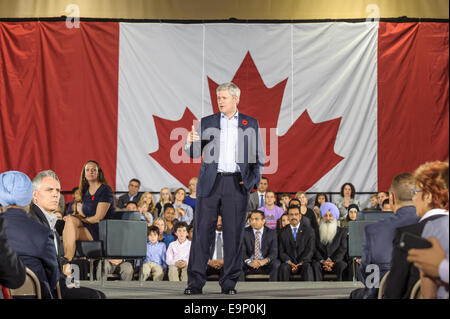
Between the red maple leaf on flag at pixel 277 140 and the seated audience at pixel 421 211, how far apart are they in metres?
6.83

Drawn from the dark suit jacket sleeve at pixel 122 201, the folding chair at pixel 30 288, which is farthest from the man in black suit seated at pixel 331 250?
the folding chair at pixel 30 288

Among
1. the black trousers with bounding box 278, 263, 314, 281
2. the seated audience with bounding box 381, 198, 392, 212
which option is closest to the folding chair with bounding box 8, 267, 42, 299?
the black trousers with bounding box 278, 263, 314, 281

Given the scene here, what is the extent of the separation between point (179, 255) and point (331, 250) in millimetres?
1688

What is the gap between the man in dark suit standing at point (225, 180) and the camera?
480 cm

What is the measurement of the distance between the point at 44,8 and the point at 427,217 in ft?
28.5

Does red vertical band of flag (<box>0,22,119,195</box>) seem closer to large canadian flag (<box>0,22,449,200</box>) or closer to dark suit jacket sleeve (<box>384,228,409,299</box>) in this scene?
large canadian flag (<box>0,22,449,200</box>)

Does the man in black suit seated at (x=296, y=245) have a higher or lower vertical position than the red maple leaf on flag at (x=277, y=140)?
lower

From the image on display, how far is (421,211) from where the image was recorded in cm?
246

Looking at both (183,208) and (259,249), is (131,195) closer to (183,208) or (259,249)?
(183,208)

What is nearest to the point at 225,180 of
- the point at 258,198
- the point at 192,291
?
the point at 192,291

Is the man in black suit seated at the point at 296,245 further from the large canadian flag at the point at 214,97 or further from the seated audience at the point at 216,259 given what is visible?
the large canadian flag at the point at 214,97

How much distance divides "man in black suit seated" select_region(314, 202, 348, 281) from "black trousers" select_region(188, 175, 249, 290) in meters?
3.00

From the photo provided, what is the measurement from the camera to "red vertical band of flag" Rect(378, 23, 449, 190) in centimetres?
955
